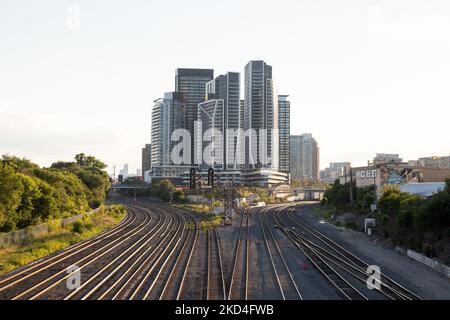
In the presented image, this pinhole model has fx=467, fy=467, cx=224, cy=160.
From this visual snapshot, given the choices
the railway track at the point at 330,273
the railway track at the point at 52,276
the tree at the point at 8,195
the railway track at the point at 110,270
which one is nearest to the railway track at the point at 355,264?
the railway track at the point at 330,273

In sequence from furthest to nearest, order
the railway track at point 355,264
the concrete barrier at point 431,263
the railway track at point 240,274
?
the concrete barrier at point 431,263, the railway track at point 355,264, the railway track at point 240,274

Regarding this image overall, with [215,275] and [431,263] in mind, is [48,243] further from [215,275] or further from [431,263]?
[431,263]

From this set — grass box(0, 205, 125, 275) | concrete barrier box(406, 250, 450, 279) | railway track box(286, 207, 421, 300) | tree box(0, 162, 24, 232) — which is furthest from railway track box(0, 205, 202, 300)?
concrete barrier box(406, 250, 450, 279)

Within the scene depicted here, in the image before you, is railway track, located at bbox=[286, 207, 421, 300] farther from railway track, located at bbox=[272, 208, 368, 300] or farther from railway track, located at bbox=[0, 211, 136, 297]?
railway track, located at bbox=[0, 211, 136, 297]

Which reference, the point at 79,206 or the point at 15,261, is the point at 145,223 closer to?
the point at 79,206

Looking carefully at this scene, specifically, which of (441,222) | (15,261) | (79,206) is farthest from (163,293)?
(79,206)

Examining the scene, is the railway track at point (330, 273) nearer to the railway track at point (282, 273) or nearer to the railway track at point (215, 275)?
the railway track at point (282, 273)
